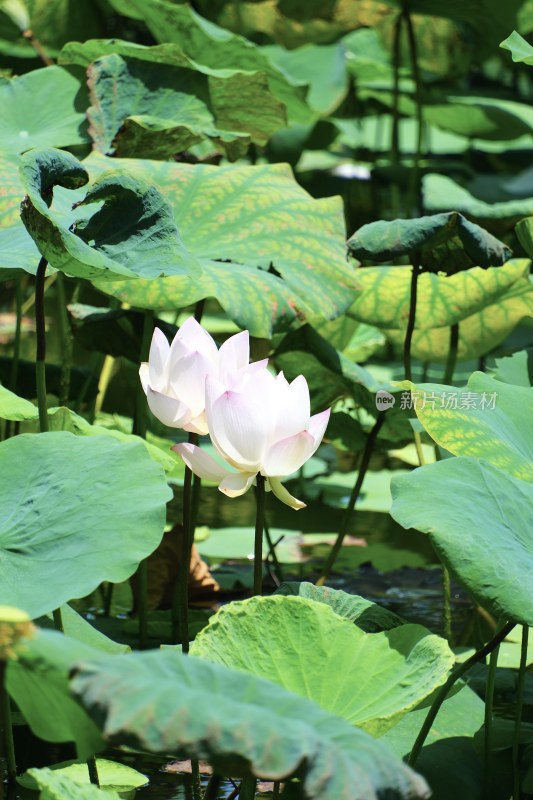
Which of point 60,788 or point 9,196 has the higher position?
point 9,196

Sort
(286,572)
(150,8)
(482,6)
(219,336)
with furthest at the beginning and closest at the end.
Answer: (219,336) → (482,6) → (150,8) → (286,572)

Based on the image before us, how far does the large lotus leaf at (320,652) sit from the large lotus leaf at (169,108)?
0.91 meters

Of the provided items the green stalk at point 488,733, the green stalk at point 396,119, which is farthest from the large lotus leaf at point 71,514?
the green stalk at point 396,119

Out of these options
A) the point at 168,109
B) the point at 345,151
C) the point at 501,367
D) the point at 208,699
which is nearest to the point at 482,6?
the point at 168,109

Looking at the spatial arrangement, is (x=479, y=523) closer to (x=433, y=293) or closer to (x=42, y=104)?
(x=433, y=293)

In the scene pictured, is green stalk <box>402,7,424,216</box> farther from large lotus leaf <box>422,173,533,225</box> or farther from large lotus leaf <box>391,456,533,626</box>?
large lotus leaf <box>391,456,533,626</box>

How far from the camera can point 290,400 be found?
857mm

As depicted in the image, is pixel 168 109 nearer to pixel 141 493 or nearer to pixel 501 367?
pixel 501 367

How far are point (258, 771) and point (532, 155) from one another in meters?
4.83

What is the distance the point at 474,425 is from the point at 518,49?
60 cm

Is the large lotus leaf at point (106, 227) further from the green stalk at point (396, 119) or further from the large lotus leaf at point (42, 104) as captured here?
the green stalk at point (396, 119)

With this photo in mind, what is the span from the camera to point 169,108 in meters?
1.84

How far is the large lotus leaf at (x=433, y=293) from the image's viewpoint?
1705 millimetres

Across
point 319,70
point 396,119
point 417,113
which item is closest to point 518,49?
point 417,113
